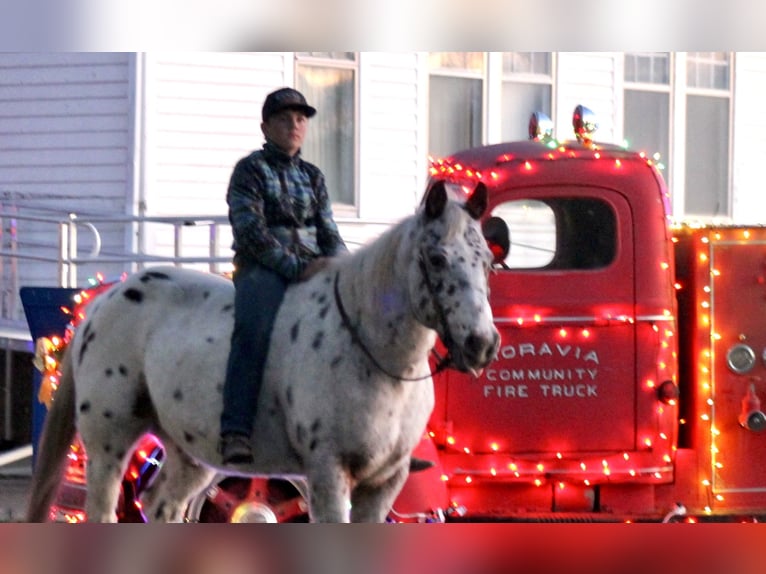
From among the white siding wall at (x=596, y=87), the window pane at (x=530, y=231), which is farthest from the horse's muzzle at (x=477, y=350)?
the white siding wall at (x=596, y=87)

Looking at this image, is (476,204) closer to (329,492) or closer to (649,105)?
(329,492)

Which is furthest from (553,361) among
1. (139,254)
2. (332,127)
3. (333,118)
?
(333,118)

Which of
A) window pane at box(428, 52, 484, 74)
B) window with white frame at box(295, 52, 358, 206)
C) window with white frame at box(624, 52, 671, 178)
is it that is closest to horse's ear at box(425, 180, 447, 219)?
window with white frame at box(624, 52, 671, 178)

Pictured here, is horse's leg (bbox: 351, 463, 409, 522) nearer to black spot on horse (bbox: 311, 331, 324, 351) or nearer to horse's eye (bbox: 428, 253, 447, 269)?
black spot on horse (bbox: 311, 331, 324, 351)

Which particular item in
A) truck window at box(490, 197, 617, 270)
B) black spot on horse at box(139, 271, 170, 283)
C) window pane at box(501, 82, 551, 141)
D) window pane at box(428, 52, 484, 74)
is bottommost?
black spot on horse at box(139, 271, 170, 283)

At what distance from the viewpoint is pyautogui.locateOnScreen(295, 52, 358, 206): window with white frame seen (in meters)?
8.41

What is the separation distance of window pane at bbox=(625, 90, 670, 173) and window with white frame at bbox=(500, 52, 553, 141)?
414 mm

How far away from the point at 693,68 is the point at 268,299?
2470mm

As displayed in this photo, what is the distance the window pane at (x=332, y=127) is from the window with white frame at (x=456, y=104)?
666 mm

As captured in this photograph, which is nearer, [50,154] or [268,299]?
[268,299]

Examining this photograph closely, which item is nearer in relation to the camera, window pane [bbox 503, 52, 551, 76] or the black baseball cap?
the black baseball cap

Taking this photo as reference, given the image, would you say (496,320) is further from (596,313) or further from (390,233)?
(390,233)

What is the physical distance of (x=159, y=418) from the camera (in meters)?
5.55

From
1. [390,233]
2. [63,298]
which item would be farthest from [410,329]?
[63,298]
